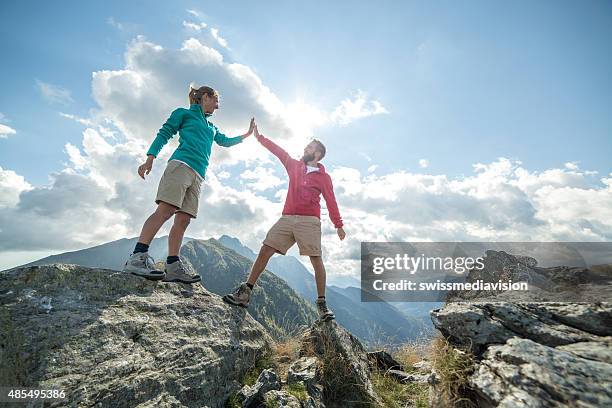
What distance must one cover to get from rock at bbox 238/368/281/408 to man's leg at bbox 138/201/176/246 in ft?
9.75

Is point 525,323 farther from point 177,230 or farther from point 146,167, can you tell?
point 146,167

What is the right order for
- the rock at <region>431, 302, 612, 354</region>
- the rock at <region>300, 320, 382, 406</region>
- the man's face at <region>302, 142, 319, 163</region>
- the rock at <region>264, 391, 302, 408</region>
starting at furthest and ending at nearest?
1. the man's face at <region>302, 142, 319, 163</region>
2. the rock at <region>300, 320, 382, 406</region>
3. the rock at <region>264, 391, 302, 408</region>
4. the rock at <region>431, 302, 612, 354</region>

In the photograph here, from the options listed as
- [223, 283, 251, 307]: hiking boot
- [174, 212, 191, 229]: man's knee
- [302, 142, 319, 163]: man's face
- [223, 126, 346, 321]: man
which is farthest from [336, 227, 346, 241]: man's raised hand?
[174, 212, 191, 229]: man's knee

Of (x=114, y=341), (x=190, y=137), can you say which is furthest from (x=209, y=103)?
(x=114, y=341)

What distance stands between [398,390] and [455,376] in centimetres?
270

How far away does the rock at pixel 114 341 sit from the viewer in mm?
3514

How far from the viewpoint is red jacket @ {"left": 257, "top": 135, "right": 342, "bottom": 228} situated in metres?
7.29

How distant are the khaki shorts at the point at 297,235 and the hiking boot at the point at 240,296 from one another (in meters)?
1.07

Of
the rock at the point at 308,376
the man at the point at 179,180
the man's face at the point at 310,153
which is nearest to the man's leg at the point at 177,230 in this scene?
the man at the point at 179,180

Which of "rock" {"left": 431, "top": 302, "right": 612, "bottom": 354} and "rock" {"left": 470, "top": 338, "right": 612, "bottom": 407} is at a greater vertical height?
"rock" {"left": 431, "top": 302, "right": 612, "bottom": 354}

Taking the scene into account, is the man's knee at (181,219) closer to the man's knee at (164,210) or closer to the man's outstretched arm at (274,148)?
the man's knee at (164,210)

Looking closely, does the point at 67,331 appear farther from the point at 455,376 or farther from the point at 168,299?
the point at 455,376

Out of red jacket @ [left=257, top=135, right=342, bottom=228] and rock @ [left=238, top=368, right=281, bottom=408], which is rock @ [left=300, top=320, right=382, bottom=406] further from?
red jacket @ [left=257, top=135, right=342, bottom=228]

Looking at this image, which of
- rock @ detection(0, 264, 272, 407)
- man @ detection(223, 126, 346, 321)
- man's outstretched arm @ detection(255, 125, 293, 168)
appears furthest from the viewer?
man's outstretched arm @ detection(255, 125, 293, 168)
